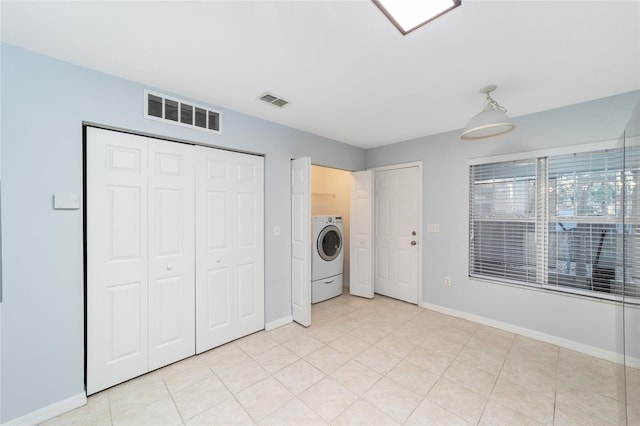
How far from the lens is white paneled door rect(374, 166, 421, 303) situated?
3.69 m

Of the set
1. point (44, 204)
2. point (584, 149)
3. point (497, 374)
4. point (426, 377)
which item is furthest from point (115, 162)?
point (584, 149)

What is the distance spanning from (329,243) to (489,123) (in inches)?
108

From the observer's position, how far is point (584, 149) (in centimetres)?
244

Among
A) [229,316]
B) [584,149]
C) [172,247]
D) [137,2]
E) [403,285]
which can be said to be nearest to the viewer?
[137,2]

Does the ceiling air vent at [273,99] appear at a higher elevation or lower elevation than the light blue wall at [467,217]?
higher

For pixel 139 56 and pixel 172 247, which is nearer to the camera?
pixel 139 56

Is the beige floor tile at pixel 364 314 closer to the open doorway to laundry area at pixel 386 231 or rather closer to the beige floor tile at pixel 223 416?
the open doorway to laundry area at pixel 386 231

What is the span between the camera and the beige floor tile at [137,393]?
1756mm

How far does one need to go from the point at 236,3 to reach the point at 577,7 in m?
1.76

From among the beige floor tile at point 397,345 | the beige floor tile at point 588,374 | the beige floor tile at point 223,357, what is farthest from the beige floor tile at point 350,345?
the beige floor tile at point 588,374

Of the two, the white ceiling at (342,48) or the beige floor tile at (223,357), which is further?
the beige floor tile at (223,357)

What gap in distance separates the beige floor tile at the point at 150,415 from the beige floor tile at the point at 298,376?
74 centimetres

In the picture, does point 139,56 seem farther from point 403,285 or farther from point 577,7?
point 403,285

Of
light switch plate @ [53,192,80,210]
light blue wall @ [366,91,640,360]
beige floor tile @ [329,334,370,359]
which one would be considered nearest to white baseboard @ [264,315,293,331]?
beige floor tile @ [329,334,370,359]
